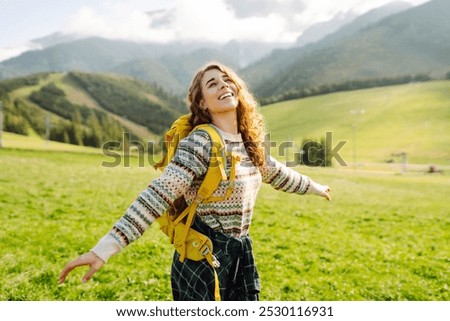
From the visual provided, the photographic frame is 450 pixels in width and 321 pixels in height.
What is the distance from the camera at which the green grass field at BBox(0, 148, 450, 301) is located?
622 cm

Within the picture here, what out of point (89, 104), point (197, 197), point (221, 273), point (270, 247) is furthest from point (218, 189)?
point (89, 104)

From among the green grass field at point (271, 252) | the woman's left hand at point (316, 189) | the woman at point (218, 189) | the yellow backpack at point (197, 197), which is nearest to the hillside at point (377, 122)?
the green grass field at point (271, 252)

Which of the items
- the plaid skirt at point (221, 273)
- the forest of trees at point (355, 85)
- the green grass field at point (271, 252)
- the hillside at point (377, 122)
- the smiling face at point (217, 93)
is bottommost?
the green grass field at point (271, 252)

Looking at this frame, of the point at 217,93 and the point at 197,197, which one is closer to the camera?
the point at 197,197

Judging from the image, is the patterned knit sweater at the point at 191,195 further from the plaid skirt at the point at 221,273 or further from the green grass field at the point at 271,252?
the green grass field at the point at 271,252

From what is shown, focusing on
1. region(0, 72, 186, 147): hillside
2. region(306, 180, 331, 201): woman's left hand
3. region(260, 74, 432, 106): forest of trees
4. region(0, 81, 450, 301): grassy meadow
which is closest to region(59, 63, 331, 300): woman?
region(306, 180, 331, 201): woman's left hand

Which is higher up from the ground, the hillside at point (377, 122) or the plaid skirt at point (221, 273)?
the hillside at point (377, 122)

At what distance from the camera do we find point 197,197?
9.13 ft

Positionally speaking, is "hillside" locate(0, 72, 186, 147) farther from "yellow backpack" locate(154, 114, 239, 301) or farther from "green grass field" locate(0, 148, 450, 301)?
"yellow backpack" locate(154, 114, 239, 301)

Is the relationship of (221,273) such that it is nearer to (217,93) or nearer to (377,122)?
(217,93)

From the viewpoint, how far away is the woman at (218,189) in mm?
2619

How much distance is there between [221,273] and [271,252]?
18.9ft

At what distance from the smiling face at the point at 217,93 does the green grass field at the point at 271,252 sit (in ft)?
12.5

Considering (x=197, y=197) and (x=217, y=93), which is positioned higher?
(x=217, y=93)
